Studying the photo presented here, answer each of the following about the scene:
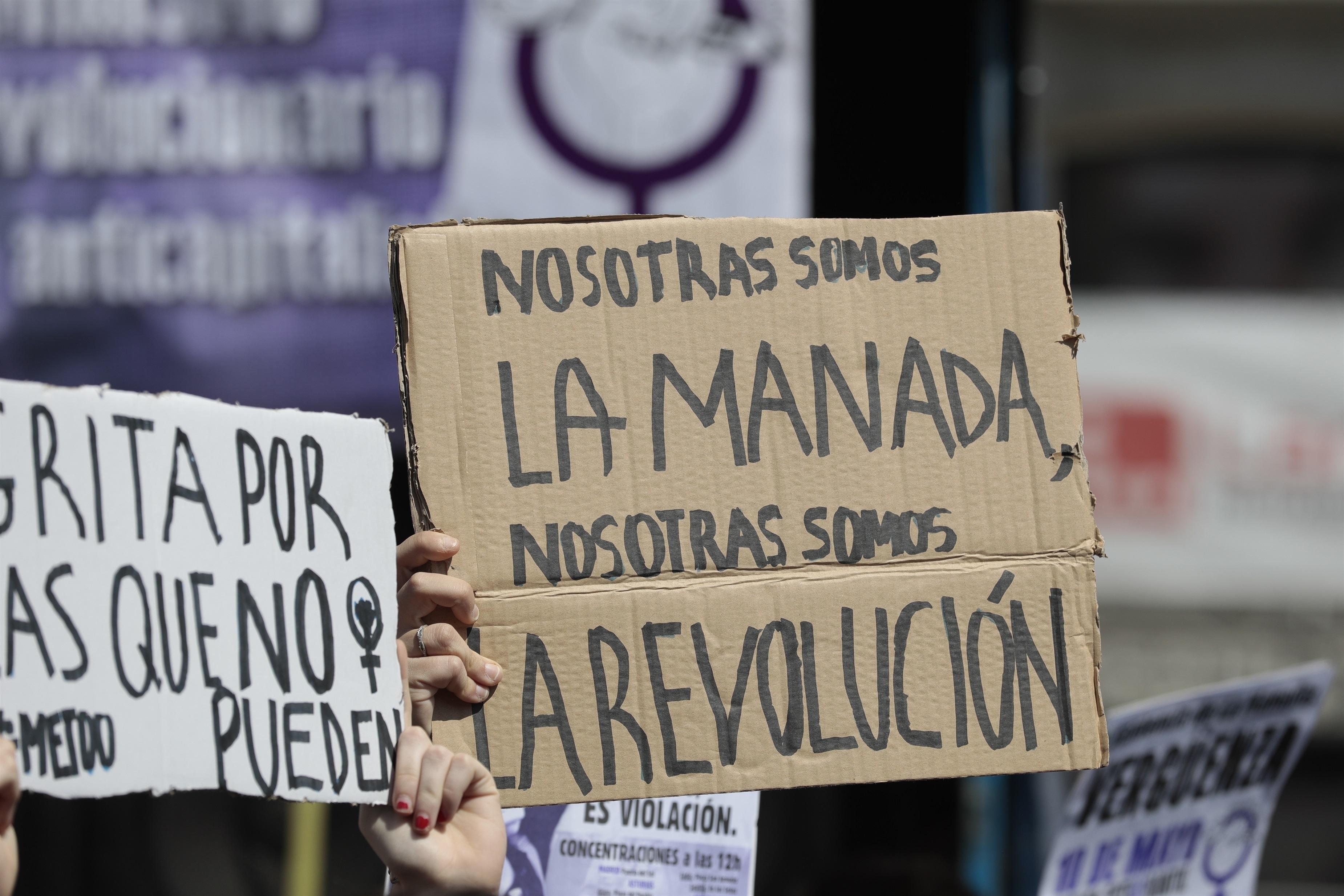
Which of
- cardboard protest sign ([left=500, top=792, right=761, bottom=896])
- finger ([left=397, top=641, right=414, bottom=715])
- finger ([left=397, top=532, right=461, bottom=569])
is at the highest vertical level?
finger ([left=397, top=532, right=461, bottom=569])

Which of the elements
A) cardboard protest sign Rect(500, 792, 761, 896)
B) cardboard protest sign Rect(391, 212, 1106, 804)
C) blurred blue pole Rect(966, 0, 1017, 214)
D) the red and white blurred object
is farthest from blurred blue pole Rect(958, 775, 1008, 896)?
cardboard protest sign Rect(391, 212, 1106, 804)

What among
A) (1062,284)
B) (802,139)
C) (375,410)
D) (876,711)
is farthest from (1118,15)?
(876,711)

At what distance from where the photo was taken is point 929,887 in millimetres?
3342

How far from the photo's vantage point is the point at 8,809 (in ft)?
4.45

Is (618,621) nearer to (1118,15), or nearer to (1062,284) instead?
(1062,284)

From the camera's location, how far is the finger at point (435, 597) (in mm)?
1597

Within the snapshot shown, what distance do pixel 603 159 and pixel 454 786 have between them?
2.48 m

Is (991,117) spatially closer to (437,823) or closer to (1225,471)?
(1225,471)

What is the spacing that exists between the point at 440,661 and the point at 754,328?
1.76 ft

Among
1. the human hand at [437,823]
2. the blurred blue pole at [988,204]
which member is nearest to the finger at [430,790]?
the human hand at [437,823]

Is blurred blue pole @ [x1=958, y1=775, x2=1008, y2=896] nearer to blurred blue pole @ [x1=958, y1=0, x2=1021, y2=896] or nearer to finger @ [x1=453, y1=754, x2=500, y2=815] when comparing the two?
blurred blue pole @ [x1=958, y1=0, x2=1021, y2=896]

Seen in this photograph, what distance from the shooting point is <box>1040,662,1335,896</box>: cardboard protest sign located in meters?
2.17

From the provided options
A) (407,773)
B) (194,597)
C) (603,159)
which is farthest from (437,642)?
(603,159)

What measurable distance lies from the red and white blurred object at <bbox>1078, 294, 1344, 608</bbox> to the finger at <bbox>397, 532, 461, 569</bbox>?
10.8 ft
